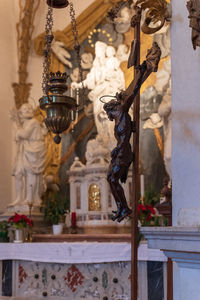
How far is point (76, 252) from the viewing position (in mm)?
6656

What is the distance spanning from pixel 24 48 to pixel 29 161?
110 inches

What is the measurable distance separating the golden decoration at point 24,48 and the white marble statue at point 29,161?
117 centimetres

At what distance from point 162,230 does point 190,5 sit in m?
1.21

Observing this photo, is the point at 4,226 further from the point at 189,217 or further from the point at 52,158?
the point at 189,217

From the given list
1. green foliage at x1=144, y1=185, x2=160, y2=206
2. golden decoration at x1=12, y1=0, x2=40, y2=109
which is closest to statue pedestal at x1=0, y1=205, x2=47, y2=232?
green foliage at x1=144, y1=185, x2=160, y2=206

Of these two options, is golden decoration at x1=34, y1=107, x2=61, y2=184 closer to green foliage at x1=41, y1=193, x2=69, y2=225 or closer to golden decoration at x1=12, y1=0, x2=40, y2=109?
green foliage at x1=41, y1=193, x2=69, y2=225

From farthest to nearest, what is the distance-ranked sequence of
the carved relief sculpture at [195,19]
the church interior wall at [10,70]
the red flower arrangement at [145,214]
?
the church interior wall at [10,70], the red flower arrangement at [145,214], the carved relief sculpture at [195,19]

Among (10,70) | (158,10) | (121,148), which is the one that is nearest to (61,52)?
(10,70)

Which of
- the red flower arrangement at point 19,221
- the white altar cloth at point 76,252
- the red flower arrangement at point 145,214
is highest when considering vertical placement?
the red flower arrangement at point 145,214

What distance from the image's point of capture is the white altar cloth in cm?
609

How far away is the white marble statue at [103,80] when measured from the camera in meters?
8.88

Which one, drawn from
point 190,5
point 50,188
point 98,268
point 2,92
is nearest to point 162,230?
point 190,5

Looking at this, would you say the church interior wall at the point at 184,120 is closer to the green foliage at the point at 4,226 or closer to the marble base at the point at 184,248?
the marble base at the point at 184,248

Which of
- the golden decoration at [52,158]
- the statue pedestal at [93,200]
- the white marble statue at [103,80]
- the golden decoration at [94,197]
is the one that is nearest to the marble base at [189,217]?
the statue pedestal at [93,200]
